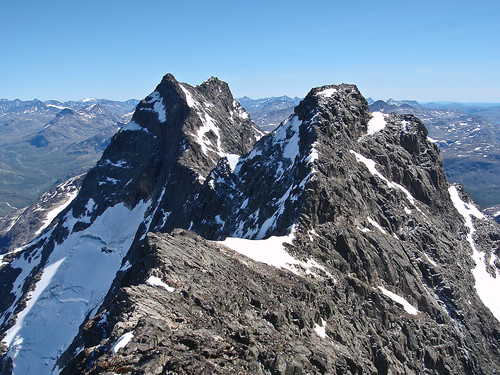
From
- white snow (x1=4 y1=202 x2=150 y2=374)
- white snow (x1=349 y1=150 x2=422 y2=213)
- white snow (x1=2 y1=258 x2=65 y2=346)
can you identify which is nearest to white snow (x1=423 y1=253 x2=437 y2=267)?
white snow (x1=349 y1=150 x2=422 y2=213)

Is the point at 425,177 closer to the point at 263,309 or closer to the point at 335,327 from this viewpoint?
the point at 335,327

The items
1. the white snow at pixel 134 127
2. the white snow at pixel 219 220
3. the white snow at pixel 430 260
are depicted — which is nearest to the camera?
the white snow at pixel 430 260

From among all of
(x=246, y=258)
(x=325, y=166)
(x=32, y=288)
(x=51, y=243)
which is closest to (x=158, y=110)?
(x=51, y=243)

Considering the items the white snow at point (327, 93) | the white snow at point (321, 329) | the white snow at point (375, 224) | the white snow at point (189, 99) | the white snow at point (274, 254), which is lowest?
the white snow at point (321, 329)

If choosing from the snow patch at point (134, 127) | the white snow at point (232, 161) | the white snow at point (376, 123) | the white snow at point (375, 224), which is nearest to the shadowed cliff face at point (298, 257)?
the white snow at point (375, 224)

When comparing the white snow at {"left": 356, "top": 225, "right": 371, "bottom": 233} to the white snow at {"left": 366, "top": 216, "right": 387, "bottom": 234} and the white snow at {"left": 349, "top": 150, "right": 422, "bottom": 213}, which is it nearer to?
the white snow at {"left": 366, "top": 216, "right": 387, "bottom": 234}

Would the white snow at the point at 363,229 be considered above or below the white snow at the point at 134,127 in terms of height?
below

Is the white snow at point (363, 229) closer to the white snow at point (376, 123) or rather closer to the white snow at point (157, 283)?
the white snow at point (376, 123)

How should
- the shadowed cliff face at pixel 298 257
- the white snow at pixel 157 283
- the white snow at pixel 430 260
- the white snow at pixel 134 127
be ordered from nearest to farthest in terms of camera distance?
1. the shadowed cliff face at pixel 298 257
2. the white snow at pixel 157 283
3. the white snow at pixel 430 260
4. the white snow at pixel 134 127
